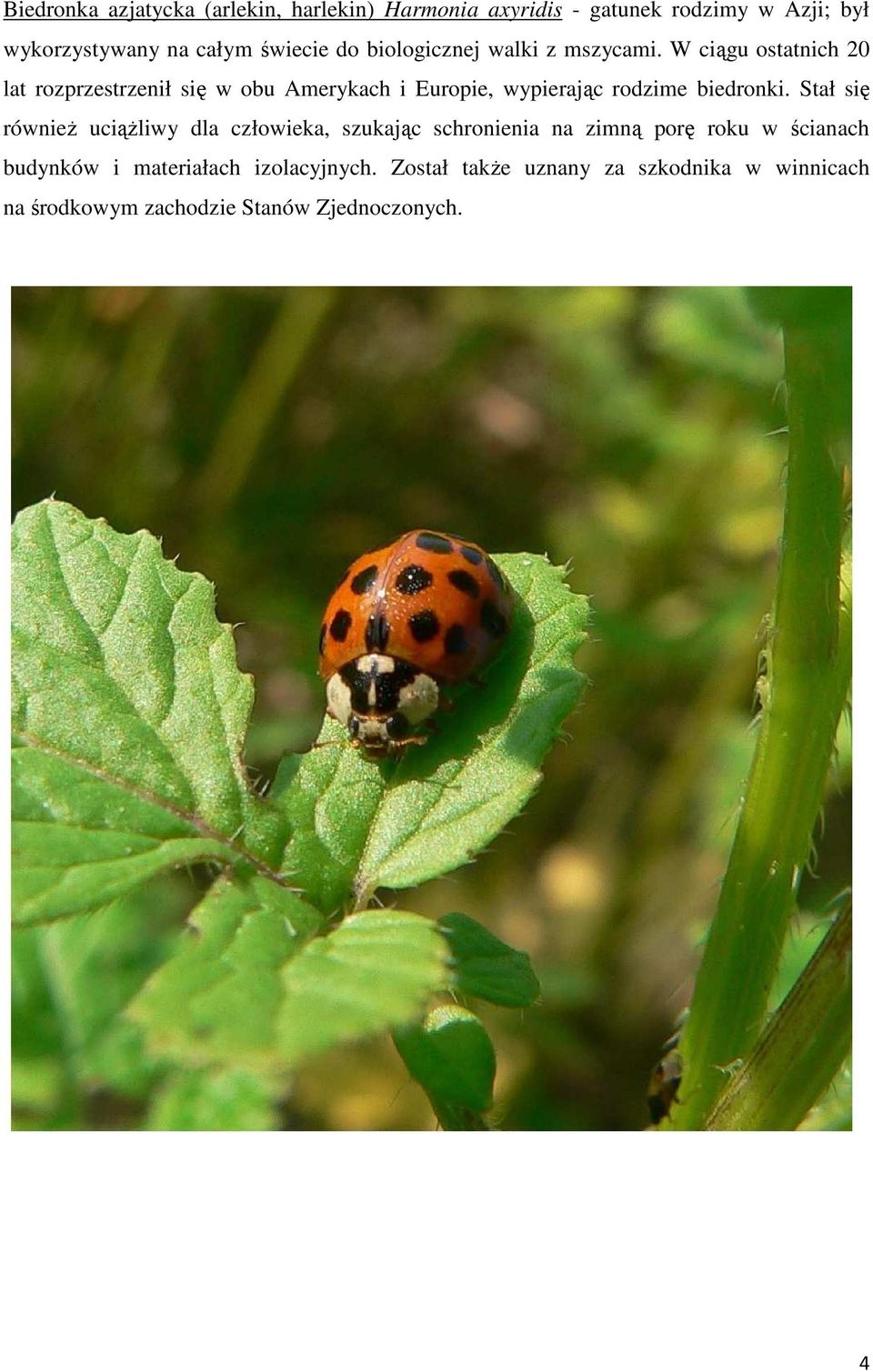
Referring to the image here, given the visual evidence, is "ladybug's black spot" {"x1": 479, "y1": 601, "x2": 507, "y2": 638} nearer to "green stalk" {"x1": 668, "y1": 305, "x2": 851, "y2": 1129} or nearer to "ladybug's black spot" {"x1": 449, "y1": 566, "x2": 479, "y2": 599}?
"ladybug's black spot" {"x1": 449, "y1": 566, "x2": 479, "y2": 599}

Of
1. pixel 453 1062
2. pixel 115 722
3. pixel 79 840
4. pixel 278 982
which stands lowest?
pixel 453 1062

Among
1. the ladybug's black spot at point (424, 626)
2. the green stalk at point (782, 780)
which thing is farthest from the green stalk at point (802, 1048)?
the ladybug's black spot at point (424, 626)

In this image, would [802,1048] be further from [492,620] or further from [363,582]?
[363,582]

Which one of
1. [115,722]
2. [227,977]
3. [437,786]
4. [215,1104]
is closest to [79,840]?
[115,722]

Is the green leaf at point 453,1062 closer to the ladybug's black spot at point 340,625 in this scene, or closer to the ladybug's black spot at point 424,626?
the ladybug's black spot at point 424,626

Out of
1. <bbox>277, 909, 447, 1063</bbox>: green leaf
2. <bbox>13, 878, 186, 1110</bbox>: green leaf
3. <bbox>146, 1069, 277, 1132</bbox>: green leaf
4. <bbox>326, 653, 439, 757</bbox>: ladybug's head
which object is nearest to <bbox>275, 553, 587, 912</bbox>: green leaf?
<bbox>326, 653, 439, 757</bbox>: ladybug's head
